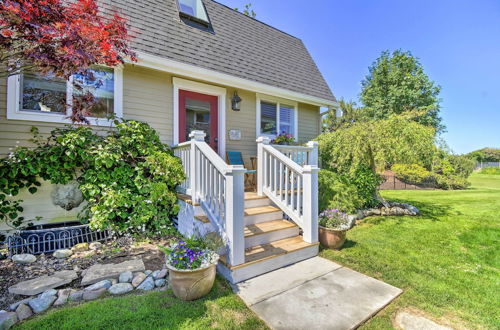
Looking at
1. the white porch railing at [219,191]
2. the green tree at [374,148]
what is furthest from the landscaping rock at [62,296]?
the green tree at [374,148]

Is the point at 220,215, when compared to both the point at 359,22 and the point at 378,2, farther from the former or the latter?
the point at 359,22

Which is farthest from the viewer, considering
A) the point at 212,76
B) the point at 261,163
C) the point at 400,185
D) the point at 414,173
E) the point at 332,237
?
the point at 400,185

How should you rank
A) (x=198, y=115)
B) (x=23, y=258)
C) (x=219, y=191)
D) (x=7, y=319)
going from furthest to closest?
(x=198, y=115) → (x=23, y=258) → (x=219, y=191) → (x=7, y=319)

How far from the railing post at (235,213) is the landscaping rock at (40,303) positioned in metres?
1.87

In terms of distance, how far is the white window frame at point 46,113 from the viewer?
3.70 meters

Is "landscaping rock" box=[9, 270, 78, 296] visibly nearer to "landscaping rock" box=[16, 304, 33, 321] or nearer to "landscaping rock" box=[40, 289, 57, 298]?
"landscaping rock" box=[40, 289, 57, 298]

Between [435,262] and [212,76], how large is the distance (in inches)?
209

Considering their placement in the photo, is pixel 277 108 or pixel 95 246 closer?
pixel 95 246

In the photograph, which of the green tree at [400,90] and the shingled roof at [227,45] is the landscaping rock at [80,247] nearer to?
the shingled roof at [227,45]

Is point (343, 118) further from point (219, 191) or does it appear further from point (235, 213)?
point (235, 213)

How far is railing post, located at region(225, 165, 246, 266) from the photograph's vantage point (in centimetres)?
276

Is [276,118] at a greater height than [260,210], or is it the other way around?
[276,118]

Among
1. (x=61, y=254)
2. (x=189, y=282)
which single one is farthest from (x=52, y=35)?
(x=61, y=254)

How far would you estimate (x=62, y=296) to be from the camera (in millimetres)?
2426
